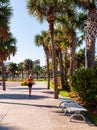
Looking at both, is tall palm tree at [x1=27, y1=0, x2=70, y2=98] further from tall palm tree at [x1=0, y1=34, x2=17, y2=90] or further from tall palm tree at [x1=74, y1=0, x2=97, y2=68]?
tall palm tree at [x1=0, y1=34, x2=17, y2=90]

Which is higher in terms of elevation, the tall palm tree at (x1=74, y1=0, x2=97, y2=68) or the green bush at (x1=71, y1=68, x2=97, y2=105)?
the tall palm tree at (x1=74, y1=0, x2=97, y2=68)

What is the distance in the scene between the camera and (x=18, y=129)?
38.0ft

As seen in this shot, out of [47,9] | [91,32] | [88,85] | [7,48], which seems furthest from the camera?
[7,48]

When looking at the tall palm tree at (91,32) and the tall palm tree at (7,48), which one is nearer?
the tall palm tree at (91,32)

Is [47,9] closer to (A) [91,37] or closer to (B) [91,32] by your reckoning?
(B) [91,32]

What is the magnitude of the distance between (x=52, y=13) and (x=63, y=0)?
3.57 feet

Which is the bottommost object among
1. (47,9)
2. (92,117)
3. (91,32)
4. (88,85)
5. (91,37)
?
(92,117)

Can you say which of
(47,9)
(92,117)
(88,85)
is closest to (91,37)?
(47,9)

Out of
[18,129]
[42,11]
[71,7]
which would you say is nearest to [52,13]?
[42,11]

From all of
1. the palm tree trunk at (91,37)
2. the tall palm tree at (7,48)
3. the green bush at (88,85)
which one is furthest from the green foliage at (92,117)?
the tall palm tree at (7,48)

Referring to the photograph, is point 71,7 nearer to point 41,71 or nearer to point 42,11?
point 42,11

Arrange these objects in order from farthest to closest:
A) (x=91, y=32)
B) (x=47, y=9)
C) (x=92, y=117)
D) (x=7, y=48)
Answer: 1. (x=7, y=48)
2. (x=47, y=9)
3. (x=91, y=32)
4. (x=92, y=117)

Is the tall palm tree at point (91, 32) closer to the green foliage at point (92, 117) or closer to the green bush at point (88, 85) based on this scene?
the green bush at point (88, 85)

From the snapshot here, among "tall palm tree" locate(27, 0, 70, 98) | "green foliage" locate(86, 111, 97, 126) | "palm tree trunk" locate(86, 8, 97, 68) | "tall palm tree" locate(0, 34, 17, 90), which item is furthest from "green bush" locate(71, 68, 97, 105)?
"tall palm tree" locate(0, 34, 17, 90)
